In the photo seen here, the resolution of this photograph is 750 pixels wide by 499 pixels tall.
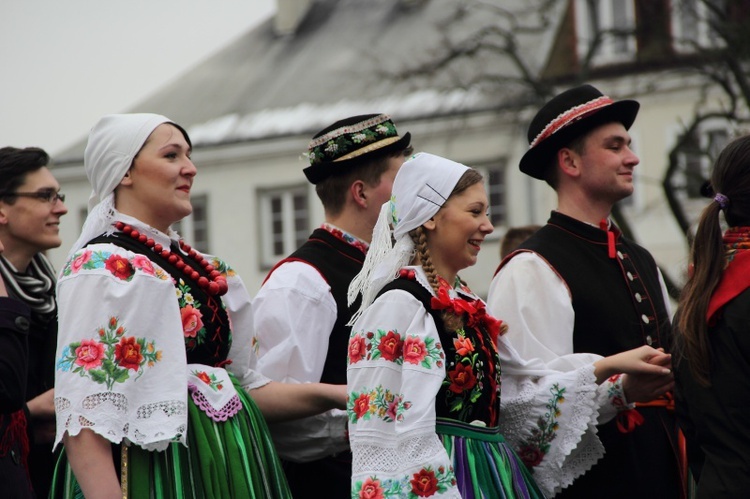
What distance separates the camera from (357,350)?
4.09m

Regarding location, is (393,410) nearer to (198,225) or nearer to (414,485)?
(414,485)

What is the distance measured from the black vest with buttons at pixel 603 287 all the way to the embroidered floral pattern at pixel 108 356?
1746mm

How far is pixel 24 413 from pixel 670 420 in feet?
7.76

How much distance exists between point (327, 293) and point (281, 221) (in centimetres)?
2173

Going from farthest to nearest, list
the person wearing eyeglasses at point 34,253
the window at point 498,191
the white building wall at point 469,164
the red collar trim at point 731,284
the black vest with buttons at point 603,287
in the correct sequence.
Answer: the window at point 498,191, the white building wall at point 469,164, the person wearing eyeglasses at point 34,253, the black vest with buttons at point 603,287, the red collar trim at point 731,284

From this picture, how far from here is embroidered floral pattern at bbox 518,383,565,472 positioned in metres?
4.51

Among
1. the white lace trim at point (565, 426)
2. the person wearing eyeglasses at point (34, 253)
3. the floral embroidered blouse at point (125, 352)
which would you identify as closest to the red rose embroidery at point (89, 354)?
the floral embroidered blouse at point (125, 352)

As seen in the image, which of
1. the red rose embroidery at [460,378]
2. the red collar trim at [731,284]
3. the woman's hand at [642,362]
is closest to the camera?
the red collar trim at [731,284]

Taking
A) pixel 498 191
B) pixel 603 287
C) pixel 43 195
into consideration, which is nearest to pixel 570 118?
pixel 603 287

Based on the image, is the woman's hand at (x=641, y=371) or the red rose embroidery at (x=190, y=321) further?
the woman's hand at (x=641, y=371)

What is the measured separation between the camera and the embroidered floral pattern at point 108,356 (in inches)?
152

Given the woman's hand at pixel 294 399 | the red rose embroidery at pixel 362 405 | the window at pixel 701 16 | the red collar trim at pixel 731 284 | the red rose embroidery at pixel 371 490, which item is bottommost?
the red rose embroidery at pixel 371 490

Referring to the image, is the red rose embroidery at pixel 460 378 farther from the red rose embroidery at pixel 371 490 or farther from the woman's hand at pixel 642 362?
the woman's hand at pixel 642 362

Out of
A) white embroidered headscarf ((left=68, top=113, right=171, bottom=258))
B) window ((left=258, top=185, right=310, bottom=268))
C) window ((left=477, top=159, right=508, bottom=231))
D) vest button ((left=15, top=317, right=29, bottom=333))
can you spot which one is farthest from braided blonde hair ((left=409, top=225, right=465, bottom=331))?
window ((left=258, top=185, right=310, bottom=268))
